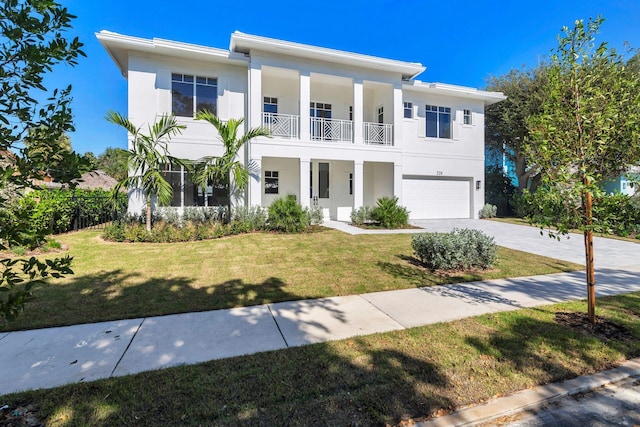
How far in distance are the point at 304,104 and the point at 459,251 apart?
385 inches

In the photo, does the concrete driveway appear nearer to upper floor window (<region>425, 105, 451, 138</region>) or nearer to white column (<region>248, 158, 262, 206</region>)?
upper floor window (<region>425, 105, 451, 138</region>)

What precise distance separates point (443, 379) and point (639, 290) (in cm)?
562

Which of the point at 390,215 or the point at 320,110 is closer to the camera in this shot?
the point at 390,215

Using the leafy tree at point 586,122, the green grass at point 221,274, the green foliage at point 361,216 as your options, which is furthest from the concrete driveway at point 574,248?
the green foliage at point 361,216

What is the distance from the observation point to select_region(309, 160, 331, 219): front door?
Result: 16.4m

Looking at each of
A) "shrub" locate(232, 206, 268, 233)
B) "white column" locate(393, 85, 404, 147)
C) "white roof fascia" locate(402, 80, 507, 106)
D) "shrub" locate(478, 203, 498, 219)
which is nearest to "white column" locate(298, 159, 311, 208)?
"shrub" locate(232, 206, 268, 233)

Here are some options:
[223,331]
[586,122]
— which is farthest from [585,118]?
[223,331]

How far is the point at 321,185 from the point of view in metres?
16.7

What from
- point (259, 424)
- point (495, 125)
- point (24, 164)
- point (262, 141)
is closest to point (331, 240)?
point (262, 141)

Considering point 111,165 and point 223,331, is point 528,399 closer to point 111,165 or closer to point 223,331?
point 223,331

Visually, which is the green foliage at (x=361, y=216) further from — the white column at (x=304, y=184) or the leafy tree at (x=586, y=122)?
the leafy tree at (x=586, y=122)

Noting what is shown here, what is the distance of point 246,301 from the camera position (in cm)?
501

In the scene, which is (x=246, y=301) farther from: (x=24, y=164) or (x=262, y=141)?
(x=262, y=141)

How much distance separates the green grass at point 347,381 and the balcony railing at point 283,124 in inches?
471
